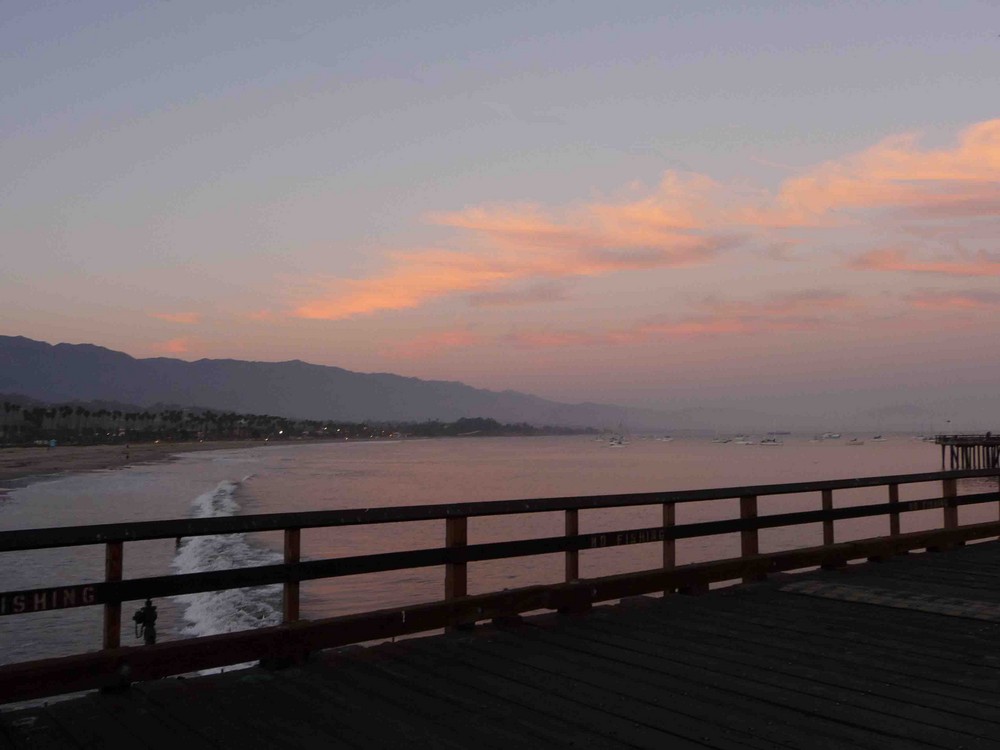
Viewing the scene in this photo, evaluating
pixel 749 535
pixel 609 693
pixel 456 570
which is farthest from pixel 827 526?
pixel 609 693

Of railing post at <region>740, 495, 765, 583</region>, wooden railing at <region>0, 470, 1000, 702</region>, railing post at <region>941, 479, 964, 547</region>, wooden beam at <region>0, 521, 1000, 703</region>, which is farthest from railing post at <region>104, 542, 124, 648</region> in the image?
railing post at <region>941, 479, 964, 547</region>

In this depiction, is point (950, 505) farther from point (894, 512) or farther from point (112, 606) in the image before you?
point (112, 606)

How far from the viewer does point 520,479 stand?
3174 inches

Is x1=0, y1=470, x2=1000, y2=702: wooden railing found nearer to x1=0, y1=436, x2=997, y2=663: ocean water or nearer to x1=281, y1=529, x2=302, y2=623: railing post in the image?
x1=281, y1=529, x2=302, y2=623: railing post

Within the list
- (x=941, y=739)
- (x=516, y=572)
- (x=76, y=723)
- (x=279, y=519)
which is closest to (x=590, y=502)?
(x=279, y=519)

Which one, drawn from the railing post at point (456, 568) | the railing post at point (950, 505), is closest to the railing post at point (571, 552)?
the railing post at point (456, 568)

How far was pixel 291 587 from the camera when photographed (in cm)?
626

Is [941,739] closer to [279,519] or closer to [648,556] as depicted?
[279,519]

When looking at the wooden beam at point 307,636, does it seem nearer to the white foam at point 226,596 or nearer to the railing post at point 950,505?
the white foam at point 226,596

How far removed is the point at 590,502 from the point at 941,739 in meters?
3.80

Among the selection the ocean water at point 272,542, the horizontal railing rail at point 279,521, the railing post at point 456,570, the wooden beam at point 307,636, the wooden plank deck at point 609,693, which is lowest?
the ocean water at point 272,542

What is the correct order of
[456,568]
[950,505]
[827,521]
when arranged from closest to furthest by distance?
[456,568] → [827,521] → [950,505]

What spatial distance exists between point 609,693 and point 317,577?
2207 mm

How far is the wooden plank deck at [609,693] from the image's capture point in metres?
4.70
